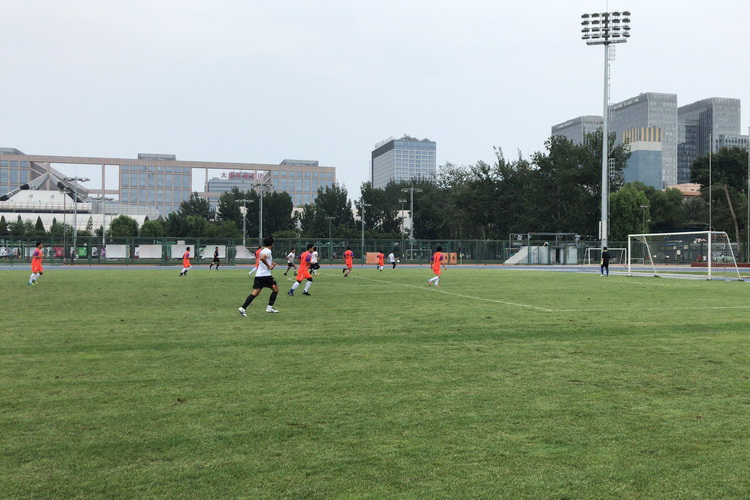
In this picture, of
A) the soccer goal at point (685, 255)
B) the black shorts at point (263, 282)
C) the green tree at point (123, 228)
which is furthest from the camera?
the green tree at point (123, 228)

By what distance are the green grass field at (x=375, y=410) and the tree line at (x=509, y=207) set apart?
68504 mm

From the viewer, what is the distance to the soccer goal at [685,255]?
3606 centimetres

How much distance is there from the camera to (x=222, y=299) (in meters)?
19.1

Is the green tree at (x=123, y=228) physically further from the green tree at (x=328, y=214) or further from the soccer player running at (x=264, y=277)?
the soccer player running at (x=264, y=277)

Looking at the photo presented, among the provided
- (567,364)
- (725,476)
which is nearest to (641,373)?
(567,364)

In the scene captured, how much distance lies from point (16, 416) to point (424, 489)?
3.87m

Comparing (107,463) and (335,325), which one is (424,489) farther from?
(335,325)

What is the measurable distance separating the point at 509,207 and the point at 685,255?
41733mm

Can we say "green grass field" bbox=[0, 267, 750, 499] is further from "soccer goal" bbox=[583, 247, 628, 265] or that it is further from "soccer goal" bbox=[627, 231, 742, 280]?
"soccer goal" bbox=[583, 247, 628, 265]

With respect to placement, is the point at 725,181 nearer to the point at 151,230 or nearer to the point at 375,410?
the point at 151,230

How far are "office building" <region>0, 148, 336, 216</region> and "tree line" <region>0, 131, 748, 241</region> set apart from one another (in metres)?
49.1

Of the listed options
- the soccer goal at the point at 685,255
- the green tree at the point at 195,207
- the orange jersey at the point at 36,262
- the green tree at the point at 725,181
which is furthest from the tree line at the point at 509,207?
the orange jersey at the point at 36,262

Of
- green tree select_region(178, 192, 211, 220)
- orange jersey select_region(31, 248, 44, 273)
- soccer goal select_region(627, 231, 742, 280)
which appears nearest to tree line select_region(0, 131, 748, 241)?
green tree select_region(178, 192, 211, 220)

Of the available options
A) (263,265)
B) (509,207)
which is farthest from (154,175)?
(263,265)
